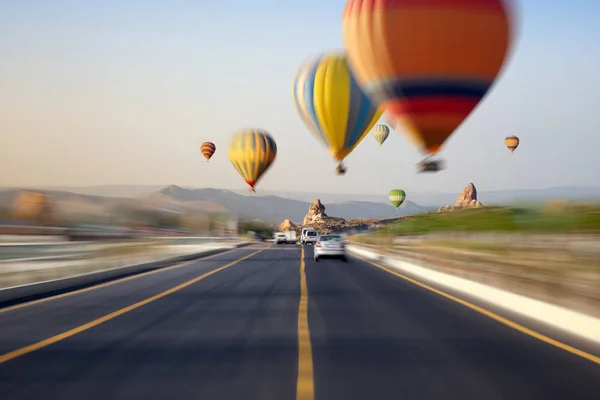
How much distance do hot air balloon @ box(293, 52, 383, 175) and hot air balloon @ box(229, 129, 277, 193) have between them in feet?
71.1

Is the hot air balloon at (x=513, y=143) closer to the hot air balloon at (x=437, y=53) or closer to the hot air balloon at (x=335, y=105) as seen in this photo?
the hot air balloon at (x=335, y=105)

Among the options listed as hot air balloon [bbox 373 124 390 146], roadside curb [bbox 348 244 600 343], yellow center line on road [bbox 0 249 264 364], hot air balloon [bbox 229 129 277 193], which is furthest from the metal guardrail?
hot air balloon [bbox 373 124 390 146]

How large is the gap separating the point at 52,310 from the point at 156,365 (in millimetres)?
7251

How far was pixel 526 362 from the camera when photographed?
9.59 meters

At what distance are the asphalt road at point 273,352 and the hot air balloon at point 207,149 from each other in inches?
2517

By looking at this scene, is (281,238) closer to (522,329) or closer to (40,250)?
(40,250)

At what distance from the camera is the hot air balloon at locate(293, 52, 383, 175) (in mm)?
43000

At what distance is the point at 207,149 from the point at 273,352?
72.6 meters

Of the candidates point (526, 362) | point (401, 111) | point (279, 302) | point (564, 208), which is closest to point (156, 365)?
point (526, 362)

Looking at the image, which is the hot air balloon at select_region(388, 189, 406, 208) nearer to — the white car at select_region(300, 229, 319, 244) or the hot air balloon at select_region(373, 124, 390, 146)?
the white car at select_region(300, 229, 319, 244)

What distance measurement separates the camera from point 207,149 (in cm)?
8200

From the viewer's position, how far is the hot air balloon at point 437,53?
87.9 feet

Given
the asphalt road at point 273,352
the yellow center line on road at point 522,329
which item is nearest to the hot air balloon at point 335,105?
the yellow center line on road at point 522,329

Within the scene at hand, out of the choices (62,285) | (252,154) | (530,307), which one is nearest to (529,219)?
(530,307)
